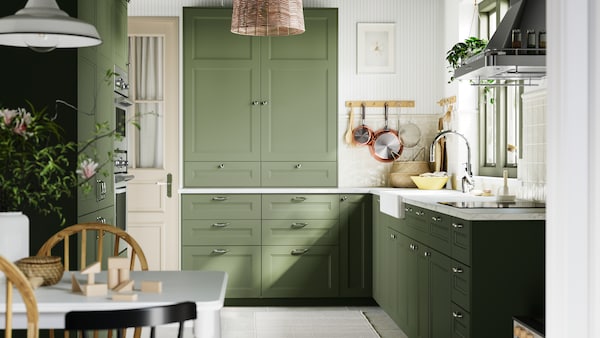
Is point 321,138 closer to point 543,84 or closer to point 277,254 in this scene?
point 277,254

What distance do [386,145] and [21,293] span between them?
4.72 meters

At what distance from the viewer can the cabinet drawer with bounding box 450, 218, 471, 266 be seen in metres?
3.53

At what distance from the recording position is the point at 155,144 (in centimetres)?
630

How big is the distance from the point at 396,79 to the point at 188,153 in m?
1.78

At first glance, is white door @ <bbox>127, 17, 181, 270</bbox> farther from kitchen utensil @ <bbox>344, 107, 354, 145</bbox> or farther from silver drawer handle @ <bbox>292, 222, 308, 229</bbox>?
kitchen utensil @ <bbox>344, 107, 354, 145</bbox>

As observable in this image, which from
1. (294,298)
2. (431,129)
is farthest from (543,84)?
(294,298)

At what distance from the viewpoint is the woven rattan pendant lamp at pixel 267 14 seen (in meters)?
4.68

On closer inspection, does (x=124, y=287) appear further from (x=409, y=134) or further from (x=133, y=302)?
(x=409, y=134)

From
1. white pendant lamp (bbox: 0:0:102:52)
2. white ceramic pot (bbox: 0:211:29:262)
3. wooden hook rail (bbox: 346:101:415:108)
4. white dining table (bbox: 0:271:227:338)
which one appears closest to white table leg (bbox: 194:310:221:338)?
white dining table (bbox: 0:271:227:338)

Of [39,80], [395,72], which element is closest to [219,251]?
[395,72]

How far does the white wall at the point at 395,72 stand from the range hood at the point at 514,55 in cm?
211

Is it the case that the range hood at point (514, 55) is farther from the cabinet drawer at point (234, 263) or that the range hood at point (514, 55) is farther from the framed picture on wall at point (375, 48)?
the cabinet drawer at point (234, 263)

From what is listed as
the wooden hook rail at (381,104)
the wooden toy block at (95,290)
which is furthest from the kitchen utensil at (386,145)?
the wooden toy block at (95,290)

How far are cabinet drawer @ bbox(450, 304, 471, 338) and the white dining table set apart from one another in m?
1.42
